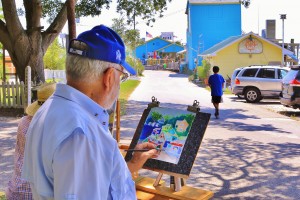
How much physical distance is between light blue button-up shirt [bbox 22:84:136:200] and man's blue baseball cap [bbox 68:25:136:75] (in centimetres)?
18

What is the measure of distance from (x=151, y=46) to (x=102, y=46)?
102013mm

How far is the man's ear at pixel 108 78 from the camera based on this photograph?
6.75ft

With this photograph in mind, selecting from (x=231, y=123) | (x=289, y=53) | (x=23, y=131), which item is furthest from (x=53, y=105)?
(x=289, y=53)

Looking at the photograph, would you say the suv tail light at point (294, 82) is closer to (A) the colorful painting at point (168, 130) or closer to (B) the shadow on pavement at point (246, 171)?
(B) the shadow on pavement at point (246, 171)

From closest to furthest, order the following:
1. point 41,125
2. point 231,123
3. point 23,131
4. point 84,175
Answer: point 84,175, point 41,125, point 23,131, point 231,123

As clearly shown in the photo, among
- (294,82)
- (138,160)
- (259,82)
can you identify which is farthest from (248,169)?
(259,82)

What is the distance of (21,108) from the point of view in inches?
653

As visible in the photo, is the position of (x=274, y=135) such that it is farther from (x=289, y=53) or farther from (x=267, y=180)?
(x=289, y=53)

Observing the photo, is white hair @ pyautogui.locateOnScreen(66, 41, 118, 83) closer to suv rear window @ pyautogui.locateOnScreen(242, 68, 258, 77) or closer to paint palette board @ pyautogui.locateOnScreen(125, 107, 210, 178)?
paint palette board @ pyautogui.locateOnScreen(125, 107, 210, 178)

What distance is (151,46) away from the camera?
10344 cm

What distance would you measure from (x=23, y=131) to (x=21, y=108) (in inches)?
532

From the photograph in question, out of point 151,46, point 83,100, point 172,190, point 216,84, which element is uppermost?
point 151,46

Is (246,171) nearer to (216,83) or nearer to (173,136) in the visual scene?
(173,136)

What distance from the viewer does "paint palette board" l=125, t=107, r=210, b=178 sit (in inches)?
145
